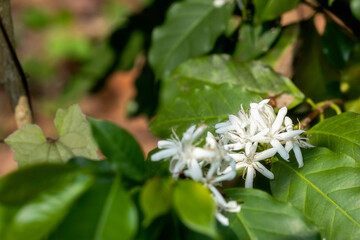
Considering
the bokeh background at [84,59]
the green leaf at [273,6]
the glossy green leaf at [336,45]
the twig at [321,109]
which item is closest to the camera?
the twig at [321,109]

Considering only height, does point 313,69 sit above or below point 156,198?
below

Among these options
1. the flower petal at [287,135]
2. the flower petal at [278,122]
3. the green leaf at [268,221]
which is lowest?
the green leaf at [268,221]

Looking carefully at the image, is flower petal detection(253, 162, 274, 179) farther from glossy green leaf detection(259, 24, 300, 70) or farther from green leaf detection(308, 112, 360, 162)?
glossy green leaf detection(259, 24, 300, 70)

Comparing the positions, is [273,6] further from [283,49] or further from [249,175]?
[249,175]

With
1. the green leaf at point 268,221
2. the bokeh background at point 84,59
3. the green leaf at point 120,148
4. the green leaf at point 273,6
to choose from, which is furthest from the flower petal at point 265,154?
the bokeh background at point 84,59

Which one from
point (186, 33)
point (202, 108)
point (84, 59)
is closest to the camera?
point (202, 108)

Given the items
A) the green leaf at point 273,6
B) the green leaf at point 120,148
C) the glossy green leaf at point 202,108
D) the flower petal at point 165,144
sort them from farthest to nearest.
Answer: the green leaf at point 273,6, the glossy green leaf at point 202,108, the flower petal at point 165,144, the green leaf at point 120,148

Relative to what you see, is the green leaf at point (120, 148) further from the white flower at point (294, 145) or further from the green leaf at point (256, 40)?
the green leaf at point (256, 40)

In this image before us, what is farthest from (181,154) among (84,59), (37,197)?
(84,59)
